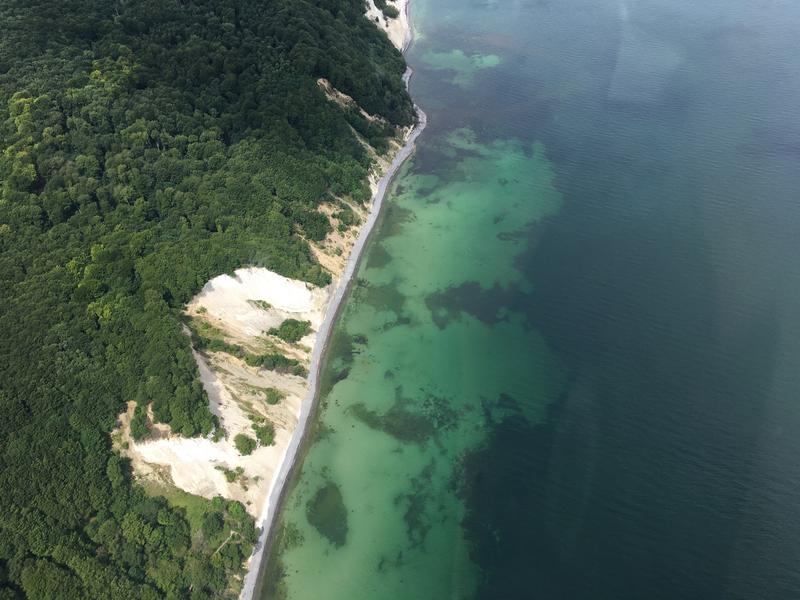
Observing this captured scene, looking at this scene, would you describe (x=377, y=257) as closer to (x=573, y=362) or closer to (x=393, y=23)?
(x=573, y=362)

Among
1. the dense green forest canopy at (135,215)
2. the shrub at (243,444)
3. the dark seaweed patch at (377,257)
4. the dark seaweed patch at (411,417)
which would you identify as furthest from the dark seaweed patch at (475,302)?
the shrub at (243,444)

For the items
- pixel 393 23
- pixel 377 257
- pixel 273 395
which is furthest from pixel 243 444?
pixel 393 23

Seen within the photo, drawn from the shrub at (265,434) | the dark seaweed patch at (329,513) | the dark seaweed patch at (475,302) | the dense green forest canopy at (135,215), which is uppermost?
the dense green forest canopy at (135,215)

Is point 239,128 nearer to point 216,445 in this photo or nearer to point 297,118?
point 297,118

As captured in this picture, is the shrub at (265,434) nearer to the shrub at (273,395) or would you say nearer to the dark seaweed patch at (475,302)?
the shrub at (273,395)

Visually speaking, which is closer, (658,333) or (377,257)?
(658,333)

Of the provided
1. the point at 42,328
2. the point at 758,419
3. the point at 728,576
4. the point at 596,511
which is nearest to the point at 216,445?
the point at 42,328

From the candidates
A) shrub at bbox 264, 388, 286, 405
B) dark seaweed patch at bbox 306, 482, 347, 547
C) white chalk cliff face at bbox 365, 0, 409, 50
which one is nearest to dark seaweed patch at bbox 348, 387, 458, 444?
shrub at bbox 264, 388, 286, 405
